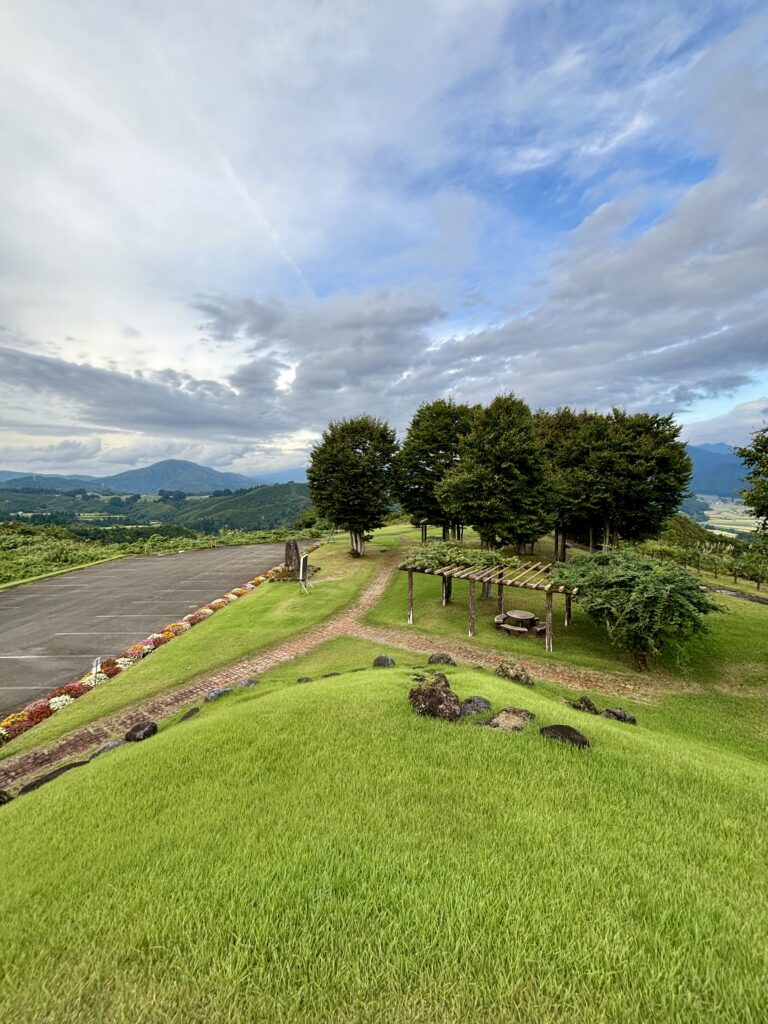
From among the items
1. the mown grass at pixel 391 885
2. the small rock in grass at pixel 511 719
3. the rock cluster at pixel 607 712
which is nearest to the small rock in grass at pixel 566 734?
the mown grass at pixel 391 885

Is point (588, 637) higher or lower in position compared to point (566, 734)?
lower

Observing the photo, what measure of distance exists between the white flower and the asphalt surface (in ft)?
5.59

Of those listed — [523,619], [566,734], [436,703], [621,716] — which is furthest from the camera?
[523,619]

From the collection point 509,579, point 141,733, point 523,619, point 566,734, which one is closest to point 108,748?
point 141,733

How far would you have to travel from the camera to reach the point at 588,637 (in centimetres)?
1909

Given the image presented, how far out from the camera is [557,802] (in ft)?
19.0

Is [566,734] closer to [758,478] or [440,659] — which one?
[440,659]

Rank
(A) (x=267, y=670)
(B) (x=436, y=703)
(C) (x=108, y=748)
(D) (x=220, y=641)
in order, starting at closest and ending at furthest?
(B) (x=436, y=703) < (C) (x=108, y=748) < (A) (x=267, y=670) < (D) (x=220, y=641)

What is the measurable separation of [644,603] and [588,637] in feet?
16.8

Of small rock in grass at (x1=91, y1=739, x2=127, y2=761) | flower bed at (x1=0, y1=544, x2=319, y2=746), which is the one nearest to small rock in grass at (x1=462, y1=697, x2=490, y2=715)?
small rock in grass at (x1=91, y1=739, x2=127, y2=761)

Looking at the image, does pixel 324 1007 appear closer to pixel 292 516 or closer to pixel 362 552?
pixel 362 552

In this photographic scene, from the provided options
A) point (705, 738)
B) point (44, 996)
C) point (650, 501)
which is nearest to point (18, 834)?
point (44, 996)

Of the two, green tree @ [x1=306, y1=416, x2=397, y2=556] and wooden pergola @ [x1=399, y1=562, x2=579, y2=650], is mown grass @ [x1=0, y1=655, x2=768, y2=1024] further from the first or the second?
green tree @ [x1=306, y1=416, x2=397, y2=556]

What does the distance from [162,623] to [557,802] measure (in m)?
24.4
